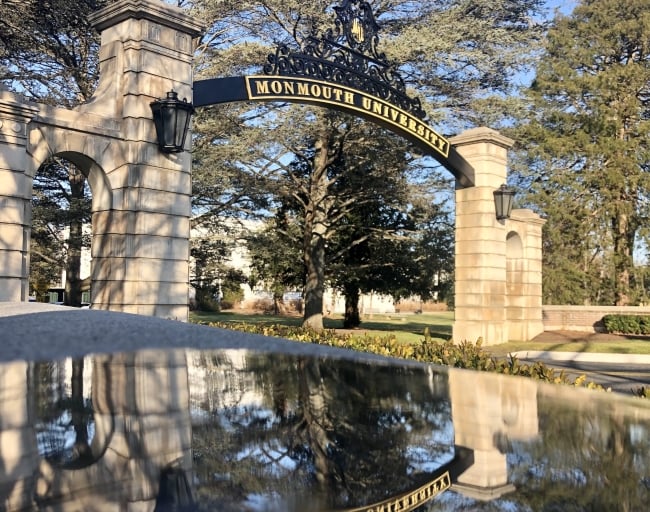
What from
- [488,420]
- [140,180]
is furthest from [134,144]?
[488,420]

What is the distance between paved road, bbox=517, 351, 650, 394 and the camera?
1129cm

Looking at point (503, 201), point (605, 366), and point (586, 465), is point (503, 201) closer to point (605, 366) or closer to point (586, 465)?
point (605, 366)

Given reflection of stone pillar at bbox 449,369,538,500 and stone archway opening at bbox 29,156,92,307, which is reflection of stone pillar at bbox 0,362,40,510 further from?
stone archway opening at bbox 29,156,92,307

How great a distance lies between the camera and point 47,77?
20.5m

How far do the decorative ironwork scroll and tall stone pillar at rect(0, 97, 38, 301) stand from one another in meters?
4.84

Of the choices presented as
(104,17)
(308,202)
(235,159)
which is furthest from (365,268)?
(104,17)

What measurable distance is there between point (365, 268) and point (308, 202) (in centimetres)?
398

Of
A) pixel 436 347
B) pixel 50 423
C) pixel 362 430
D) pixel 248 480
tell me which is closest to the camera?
pixel 248 480

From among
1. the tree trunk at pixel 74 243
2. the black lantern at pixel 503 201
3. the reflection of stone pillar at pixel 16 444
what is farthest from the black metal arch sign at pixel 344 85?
the reflection of stone pillar at pixel 16 444

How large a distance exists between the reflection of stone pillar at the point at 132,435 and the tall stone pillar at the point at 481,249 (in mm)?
14442

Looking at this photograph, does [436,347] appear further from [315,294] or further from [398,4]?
[398,4]

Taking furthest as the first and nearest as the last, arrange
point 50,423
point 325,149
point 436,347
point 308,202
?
point 308,202 → point 325,149 → point 436,347 → point 50,423

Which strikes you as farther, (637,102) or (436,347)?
(637,102)

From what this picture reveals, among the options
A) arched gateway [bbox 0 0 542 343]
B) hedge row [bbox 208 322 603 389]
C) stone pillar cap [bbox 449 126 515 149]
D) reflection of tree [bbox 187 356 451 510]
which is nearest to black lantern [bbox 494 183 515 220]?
stone pillar cap [bbox 449 126 515 149]
